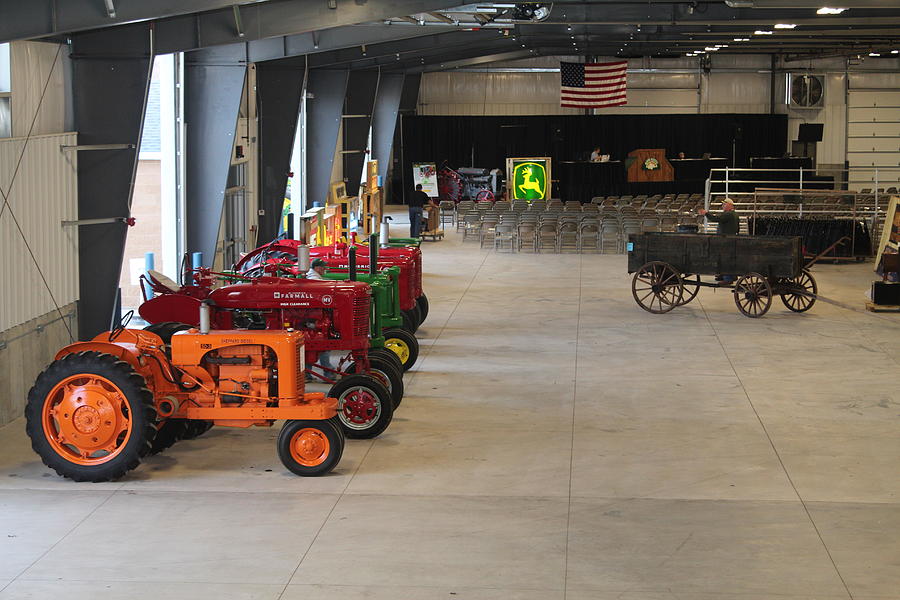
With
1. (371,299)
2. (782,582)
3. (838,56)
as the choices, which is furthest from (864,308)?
(838,56)

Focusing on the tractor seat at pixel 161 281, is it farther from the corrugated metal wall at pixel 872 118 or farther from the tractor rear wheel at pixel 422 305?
the corrugated metal wall at pixel 872 118

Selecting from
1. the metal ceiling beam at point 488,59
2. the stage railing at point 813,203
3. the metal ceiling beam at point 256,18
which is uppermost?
the metal ceiling beam at point 488,59

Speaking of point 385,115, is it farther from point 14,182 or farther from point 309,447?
point 309,447

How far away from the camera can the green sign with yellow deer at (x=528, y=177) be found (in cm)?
3638

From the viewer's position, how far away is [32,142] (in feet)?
35.6

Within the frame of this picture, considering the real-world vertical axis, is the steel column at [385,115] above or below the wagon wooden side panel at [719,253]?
above

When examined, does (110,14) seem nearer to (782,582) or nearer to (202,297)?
(202,297)

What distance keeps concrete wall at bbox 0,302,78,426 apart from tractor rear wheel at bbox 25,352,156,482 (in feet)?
6.57

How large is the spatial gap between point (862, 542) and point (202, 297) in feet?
22.8

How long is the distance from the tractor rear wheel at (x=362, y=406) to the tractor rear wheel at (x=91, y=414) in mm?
1933

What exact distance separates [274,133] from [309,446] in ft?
37.8

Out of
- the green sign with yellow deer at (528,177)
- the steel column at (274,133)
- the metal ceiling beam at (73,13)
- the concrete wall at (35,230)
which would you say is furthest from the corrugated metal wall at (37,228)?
the green sign with yellow deer at (528,177)

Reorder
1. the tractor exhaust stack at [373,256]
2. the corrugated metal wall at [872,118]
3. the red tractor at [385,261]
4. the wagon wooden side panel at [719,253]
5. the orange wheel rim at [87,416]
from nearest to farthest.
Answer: the orange wheel rim at [87,416], the tractor exhaust stack at [373,256], the red tractor at [385,261], the wagon wooden side panel at [719,253], the corrugated metal wall at [872,118]

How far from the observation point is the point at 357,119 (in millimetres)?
27875
